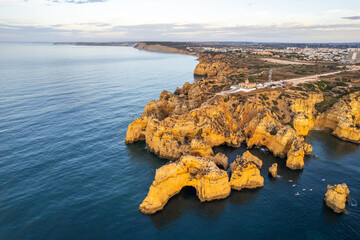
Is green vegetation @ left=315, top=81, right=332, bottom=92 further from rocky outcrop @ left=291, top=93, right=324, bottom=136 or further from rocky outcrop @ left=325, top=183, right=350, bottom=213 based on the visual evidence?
rocky outcrop @ left=325, top=183, right=350, bottom=213

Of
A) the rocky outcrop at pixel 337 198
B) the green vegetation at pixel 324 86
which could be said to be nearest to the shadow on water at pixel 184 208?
the rocky outcrop at pixel 337 198

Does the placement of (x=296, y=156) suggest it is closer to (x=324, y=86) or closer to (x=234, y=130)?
(x=234, y=130)

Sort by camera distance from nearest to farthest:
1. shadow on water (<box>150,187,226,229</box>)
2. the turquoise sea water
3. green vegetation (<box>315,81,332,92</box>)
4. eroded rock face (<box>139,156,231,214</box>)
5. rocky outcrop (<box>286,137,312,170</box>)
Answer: the turquoise sea water → shadow on water (<box>150,187,226,229</box>) → eroded rock face (<box>139,156,231,214</box>) → rocky outcrop (<box>286,137,312,170</box>) → green vegetation (<box>315,81,332,92</box>)

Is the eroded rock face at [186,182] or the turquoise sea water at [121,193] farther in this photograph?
the eroded rock face at [186,182]

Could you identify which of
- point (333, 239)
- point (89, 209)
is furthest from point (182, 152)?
point (333, 239)

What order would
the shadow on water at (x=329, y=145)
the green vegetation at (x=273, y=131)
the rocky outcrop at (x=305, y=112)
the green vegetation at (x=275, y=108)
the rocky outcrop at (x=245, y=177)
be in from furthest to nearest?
1. the green vegetation at (x=275, y=108)
2. the rocky outcrop at (x=305, y=112)
3. the shadow on water at (x=329, y=145)
4. the green vegetation at (x=273, y=131)
5. the rocky outcrop at (x=245, y=177)

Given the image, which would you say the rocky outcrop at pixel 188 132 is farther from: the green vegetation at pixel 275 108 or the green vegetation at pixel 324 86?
the green vegetation at pixel 324 86

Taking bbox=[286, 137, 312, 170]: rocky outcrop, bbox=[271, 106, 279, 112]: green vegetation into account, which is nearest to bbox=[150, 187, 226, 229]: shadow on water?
bbox=[286, 137, 312, 170]: rocky outcrop
